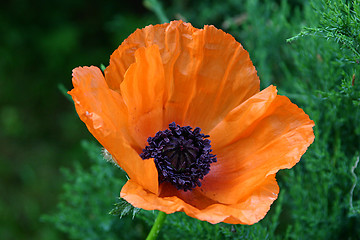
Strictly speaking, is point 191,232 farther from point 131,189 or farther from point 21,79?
point 21,79

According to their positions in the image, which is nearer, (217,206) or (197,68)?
(217,206)

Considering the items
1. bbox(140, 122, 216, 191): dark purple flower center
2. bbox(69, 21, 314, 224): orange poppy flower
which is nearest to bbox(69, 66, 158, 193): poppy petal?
bbox(69, 21, 314, 224): orange poppy flower

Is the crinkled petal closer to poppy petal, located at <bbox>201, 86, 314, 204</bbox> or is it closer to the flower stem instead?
poppy petal, located at <bbox>201, 86, 314, 204</bbox>

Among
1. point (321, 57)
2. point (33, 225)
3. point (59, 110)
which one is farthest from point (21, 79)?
point (321, 57)

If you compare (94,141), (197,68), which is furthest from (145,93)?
(94,141)

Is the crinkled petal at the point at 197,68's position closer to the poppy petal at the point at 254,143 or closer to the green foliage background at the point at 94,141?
the poppy petal at the point at 254,143

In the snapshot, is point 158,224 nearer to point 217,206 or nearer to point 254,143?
point 217,206

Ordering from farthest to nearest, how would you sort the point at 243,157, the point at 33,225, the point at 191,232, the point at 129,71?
the point at 33,225
the point at 191,232
the point at 243,157
the point at 129,71
